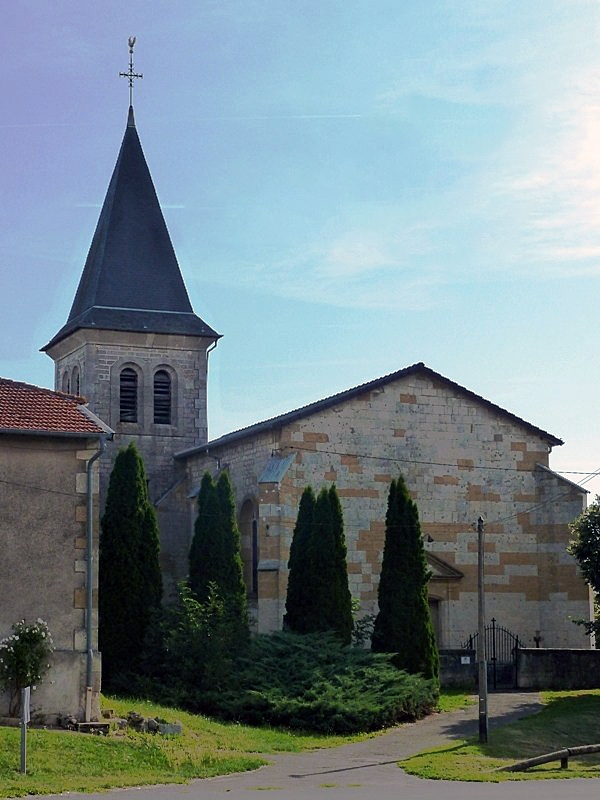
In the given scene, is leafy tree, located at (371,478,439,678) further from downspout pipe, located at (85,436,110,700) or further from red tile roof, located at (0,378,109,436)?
red tile roof, located at (0,378,109,436)

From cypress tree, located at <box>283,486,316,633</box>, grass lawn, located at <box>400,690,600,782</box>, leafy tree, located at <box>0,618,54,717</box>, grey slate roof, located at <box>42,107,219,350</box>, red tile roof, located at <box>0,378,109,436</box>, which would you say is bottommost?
grass lawn, located at <box>400,690,600,782</box>

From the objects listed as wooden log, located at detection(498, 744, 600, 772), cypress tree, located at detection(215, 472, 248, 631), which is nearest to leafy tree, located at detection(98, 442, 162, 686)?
cypress tree, located at detection(215, 472, 248, 631)

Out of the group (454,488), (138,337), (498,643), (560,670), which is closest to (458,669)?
(560,670)

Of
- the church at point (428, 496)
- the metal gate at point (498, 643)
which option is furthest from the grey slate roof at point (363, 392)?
the metal gate at point (498, 643)

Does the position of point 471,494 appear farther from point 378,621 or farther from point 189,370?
point 189,370

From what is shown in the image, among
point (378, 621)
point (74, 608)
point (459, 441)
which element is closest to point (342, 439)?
point (459, 441)

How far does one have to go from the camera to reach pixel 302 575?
32.1 meters

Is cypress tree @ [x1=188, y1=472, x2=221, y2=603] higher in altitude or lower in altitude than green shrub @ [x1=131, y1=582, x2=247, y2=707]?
higher

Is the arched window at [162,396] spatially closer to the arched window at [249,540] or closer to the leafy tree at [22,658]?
the arched window at [249,540]

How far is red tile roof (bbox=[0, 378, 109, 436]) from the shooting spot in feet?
84.1

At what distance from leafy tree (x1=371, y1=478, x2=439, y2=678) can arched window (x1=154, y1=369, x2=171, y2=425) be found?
1593 cm

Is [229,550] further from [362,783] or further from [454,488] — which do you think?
[362,783]

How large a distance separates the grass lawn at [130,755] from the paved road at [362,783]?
531mm

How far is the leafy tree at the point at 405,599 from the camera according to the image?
3167 cm
